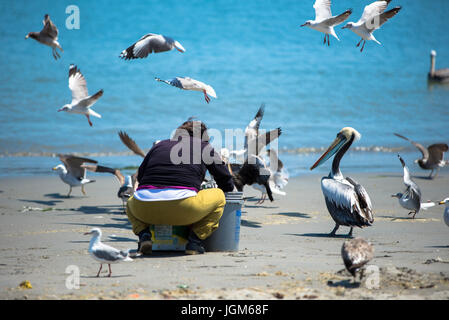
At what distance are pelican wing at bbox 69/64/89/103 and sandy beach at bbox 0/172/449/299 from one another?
6.74 ft

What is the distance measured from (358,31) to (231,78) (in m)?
23.6

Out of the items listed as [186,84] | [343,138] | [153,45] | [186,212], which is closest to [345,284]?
[186,212]

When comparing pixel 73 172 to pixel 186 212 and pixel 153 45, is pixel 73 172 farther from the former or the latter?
pixel 186 212

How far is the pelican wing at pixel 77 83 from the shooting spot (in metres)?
10.4

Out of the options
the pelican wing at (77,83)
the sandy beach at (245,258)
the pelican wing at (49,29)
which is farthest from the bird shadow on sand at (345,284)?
the pelican wing at (49,29)

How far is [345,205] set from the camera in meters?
6.47

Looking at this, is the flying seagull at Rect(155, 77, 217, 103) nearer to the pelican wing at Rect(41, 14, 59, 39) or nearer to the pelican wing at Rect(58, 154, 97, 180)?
the pelican wing at Rect(58, 154, 97, 180)

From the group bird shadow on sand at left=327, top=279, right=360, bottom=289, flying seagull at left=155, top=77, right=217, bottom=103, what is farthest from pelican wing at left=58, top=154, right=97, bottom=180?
bird shadow on sand at left=327, top=279, right=360, bottom=289

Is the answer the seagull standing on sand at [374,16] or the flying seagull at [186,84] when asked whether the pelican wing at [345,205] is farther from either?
the seagull standing on sand at [374,16]

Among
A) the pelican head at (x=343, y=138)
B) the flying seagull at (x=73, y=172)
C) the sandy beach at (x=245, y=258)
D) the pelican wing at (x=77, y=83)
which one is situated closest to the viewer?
the sandy beach at (x=245, y=258)

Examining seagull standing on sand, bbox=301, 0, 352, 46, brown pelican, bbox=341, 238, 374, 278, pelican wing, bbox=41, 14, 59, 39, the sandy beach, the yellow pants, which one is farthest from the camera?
pelican wing, bbox=41, 14, 59, 39

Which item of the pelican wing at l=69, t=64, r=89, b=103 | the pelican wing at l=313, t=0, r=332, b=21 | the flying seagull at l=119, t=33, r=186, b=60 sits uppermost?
the pelican wing at l=313, t=0, r=332, b=21

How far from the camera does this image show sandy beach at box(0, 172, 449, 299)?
397cm

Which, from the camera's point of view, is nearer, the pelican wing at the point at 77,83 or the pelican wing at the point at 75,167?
the pelican wing at the point at 75,167
